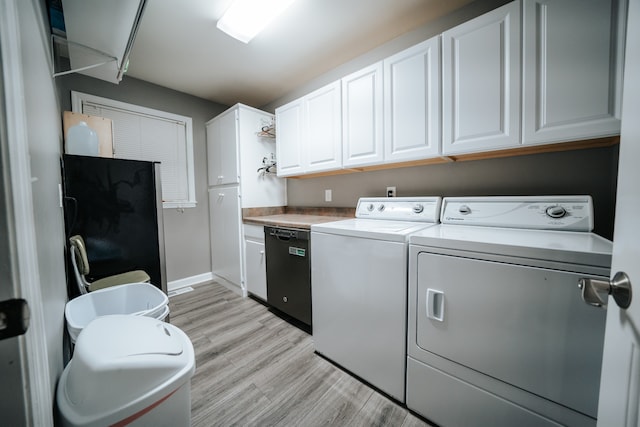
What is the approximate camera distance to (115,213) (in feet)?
5.35

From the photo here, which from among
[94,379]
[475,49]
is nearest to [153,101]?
[94,379]

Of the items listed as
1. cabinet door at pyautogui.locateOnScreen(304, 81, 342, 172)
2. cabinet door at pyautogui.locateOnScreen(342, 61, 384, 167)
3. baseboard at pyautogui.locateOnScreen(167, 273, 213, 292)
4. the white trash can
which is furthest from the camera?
baseboard at pyautogui.locateOnScreen(167, 273, 213, 292)

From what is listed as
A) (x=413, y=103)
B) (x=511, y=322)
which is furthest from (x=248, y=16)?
(x=511, y=322)

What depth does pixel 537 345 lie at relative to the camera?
817mm

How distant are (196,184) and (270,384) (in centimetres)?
247

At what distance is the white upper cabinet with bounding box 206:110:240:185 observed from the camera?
2.48m

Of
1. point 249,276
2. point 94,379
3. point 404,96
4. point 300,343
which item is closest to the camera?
point 94,379

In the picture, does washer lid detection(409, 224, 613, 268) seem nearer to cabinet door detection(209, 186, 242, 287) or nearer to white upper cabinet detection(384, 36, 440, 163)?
white upper cabinet detection(384, 36, 440, 163)

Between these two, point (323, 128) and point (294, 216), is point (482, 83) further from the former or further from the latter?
point (294, 216)

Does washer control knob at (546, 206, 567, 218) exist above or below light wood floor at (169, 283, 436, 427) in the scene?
above

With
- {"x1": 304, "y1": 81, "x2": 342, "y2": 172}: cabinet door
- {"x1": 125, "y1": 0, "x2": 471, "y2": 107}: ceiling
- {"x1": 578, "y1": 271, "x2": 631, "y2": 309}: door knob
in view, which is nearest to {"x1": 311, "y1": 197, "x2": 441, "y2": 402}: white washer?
{"x1": 578, "y1": 271, "x2": 631, "y2": 309}: door knob

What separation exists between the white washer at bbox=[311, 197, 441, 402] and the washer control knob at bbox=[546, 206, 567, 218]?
0.54m

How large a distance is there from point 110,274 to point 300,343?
148 cm

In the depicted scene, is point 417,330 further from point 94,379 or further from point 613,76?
point 613,76
